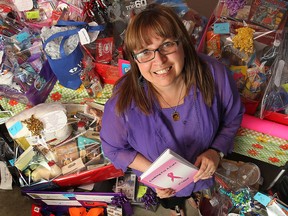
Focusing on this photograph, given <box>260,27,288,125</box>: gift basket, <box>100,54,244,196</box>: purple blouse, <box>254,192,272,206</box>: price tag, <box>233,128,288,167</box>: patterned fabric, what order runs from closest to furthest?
<box>100,54,244,196</box>: purple blouse → <box>254,192,272,206</box>: price tag → <box>260,27,288,125</box>: gift basket → <box>233,128,288,167</box>: patterned fabric

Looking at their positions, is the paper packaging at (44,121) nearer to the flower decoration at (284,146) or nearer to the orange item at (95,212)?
the orange item at (95,212)

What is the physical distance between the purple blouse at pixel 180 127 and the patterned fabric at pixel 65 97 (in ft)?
2.09

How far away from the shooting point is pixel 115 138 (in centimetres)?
122

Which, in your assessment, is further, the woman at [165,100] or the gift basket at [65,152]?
the gift basket at [65,152]

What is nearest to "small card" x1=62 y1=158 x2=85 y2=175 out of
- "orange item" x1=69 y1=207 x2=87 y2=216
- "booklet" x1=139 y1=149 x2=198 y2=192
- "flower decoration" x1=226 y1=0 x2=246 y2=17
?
"orange item" x1=69 y1=207 x2=87 y2=216

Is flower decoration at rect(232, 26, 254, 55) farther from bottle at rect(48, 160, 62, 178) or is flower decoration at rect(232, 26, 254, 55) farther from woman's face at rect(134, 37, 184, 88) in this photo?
bottle at rect(48, 160, 62, 178)

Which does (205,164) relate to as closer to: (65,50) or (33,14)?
(65,50)

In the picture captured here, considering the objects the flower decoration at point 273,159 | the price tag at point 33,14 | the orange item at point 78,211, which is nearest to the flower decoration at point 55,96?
the price tag at point 33,14

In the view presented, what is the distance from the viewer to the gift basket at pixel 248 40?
5.44ft

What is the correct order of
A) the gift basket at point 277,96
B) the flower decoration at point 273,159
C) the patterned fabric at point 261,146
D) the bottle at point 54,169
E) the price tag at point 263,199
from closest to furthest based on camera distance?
the price tag at point 263,199
the gift basket at point 277,96
the patterned fabric at point 261,146
the bottle at point 54,169
the flower decoration at point 273,159

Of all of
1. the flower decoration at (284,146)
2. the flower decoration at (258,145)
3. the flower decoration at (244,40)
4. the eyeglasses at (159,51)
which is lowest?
the flower decoration at (258,145)

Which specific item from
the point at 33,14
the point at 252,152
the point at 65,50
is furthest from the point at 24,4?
the point at 252,152

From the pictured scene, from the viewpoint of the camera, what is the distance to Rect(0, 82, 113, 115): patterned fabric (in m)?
1.88

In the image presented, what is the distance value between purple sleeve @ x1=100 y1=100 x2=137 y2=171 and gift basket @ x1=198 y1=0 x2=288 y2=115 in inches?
30.0
